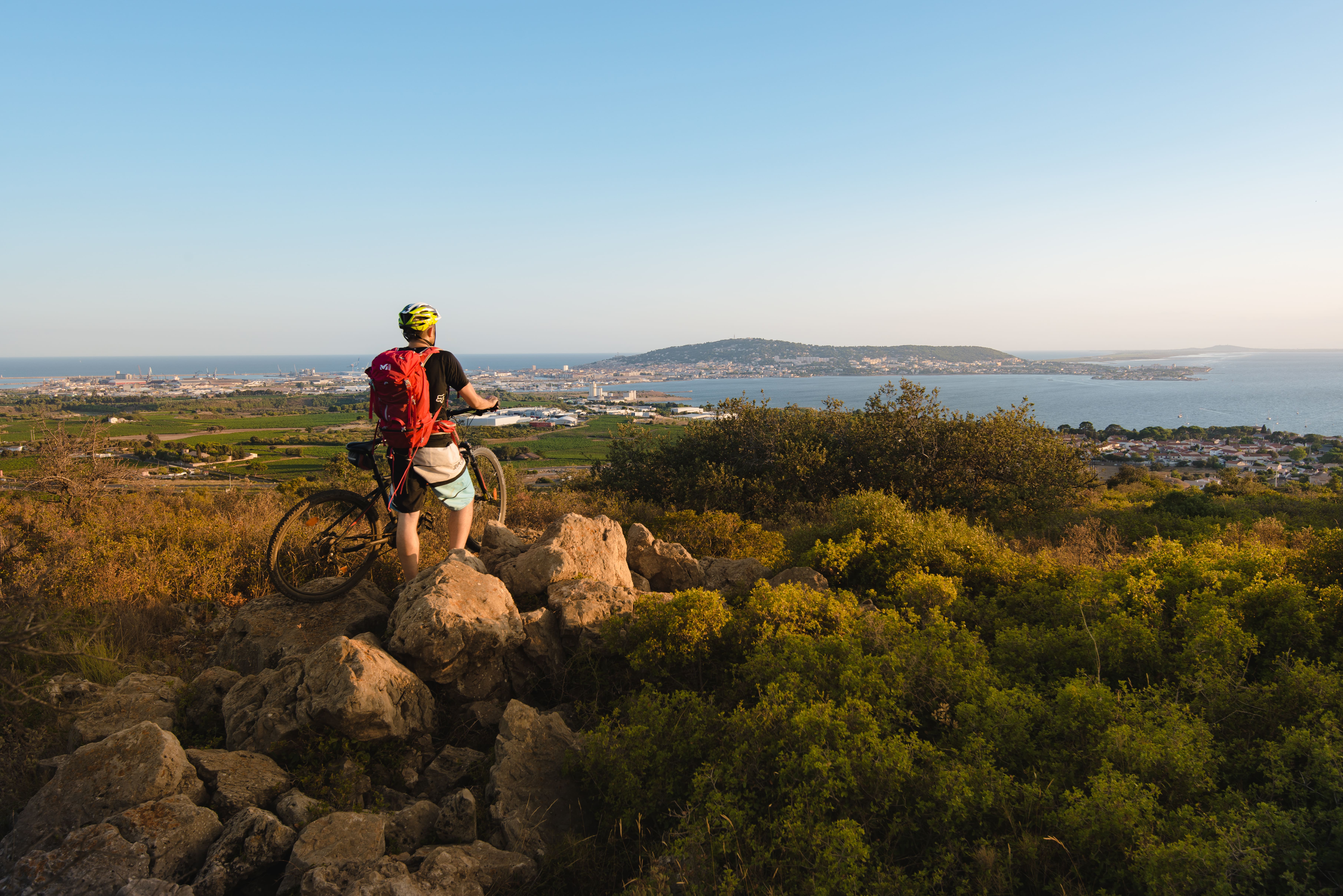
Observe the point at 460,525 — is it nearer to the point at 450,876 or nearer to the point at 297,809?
the point at 297,809

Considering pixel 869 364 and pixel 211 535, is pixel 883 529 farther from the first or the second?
pixel 869 364

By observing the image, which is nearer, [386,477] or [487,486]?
[386,477]

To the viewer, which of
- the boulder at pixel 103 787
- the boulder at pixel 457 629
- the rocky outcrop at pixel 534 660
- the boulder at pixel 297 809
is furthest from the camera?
the rocky outcrop at pixel 534 660

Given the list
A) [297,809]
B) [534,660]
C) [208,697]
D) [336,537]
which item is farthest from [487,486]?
[297,809]

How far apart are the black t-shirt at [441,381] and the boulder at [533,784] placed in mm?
2559

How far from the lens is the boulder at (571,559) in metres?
5.80

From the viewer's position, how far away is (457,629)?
447 cm

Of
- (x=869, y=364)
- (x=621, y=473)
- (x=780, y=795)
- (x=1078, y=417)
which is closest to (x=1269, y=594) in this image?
(x=780, y=795)

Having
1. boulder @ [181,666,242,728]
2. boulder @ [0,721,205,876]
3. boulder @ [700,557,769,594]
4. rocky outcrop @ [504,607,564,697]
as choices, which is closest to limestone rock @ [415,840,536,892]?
boulder @ [0,721,205,876]

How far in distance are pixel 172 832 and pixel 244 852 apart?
1.15 ft

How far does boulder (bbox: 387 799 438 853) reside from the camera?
3.26 metres

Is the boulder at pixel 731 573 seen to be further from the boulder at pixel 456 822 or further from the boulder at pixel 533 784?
the boulder at pixel 456 822

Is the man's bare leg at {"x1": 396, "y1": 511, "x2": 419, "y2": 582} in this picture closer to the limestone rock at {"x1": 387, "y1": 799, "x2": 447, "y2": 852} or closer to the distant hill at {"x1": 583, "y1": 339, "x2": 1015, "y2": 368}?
the limestone rock at {"x1": 387, "y1": 799, "x2": 447, "y2": 852}

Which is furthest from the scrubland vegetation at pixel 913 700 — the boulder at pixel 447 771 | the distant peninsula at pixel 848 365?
the distant peninsula at pixel 848 365
